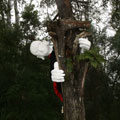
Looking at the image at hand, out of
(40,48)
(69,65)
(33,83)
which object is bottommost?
(33,83)

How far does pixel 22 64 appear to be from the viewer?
7.55 meters

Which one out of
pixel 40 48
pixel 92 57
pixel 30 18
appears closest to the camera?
pixel 92 57

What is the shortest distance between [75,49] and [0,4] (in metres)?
3.58

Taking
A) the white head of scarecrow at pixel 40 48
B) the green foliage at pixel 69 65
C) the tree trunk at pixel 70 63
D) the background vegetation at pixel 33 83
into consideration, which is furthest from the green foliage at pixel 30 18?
the green foliage at pixel 69 65

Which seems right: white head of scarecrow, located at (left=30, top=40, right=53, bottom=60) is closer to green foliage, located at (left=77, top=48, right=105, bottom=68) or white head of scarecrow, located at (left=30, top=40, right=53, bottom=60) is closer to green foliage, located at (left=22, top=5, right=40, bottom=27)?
green foliage, located at (left=77, top=48, right=105, bottom=68)

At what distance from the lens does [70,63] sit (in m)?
2.83

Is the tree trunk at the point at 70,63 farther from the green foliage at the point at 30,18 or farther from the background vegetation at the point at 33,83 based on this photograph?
the green foliage at the point at 30,18

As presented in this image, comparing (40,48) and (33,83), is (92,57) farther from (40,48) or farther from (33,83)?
(33,83)

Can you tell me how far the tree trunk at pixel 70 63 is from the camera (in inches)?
113

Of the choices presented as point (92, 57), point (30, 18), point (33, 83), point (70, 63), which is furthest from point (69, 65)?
point (30, 18)

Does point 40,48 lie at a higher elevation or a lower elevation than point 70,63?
higher

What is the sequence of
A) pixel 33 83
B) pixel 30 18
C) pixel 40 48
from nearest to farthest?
Answer: pixel 40 48 < pixel 33 83 < pixel 30 18

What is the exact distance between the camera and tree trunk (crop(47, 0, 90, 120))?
2.88m

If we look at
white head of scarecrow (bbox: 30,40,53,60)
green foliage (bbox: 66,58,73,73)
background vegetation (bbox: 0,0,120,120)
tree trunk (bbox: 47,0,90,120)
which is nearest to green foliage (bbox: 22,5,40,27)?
background vegetation (bbox: 0,0,120,120)
